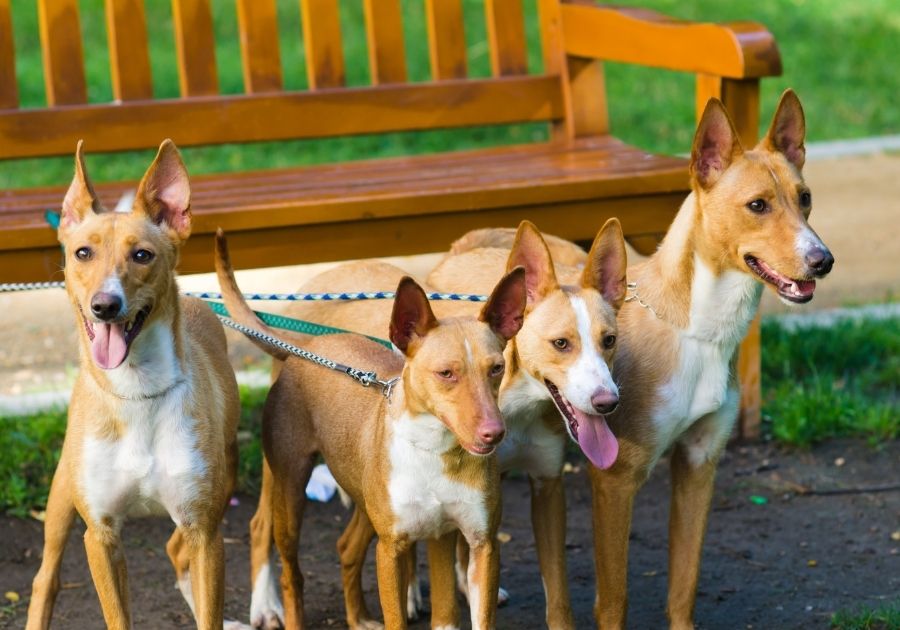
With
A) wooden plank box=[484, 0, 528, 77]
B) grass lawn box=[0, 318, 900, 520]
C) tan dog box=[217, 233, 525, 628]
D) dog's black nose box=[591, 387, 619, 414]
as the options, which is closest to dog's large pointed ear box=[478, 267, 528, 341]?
tan dog box=[217, 233, 525, 628]

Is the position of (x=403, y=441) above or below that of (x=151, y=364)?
below

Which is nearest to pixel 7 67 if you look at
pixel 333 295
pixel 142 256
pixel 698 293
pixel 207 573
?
pixel 333 295

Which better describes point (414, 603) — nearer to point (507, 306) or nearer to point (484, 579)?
point (484, 579)

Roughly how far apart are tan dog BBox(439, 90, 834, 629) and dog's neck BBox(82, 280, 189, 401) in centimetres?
133

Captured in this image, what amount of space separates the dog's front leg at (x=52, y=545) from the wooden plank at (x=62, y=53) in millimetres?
2236

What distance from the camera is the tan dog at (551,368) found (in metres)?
4.21

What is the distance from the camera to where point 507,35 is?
271 inches

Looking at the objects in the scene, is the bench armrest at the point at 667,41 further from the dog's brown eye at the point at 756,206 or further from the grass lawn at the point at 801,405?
the grass lawn at the point at 801,405

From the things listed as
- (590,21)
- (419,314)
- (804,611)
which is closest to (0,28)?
(590,21)

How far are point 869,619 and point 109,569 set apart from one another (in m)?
2.38

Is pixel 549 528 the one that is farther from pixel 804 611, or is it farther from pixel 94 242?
pixel 94 242

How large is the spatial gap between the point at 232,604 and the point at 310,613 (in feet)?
1.02

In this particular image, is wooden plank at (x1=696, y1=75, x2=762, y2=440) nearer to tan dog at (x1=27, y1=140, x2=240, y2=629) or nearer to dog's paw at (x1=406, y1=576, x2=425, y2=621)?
dog's paw at (x1=406, y1=576, x2=425, y2=621)

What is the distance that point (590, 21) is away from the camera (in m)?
6.48
